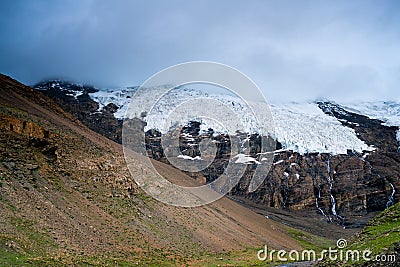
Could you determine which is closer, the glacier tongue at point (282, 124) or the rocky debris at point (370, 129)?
the glacier tongue at point (282, 124)

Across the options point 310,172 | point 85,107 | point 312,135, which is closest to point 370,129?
point 312,135

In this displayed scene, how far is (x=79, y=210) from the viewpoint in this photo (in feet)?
109

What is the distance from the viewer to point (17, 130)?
3741cm

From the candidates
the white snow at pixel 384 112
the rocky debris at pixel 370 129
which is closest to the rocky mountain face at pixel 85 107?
the rocky debris at pixel 370 129

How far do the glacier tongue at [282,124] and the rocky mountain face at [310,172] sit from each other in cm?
326

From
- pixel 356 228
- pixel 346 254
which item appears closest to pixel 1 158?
pixel 346 254

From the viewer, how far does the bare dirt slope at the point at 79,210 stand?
1058 inches

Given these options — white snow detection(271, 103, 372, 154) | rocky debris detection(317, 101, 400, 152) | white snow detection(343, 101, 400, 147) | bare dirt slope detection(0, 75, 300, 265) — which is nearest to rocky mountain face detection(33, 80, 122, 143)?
white snow detection(271, 103, 372, 154)

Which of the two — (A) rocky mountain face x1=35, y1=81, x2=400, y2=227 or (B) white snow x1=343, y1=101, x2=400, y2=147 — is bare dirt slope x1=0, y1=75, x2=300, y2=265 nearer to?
(A) rocky mountain face x1=35, y1=81, x2=400, y2=227

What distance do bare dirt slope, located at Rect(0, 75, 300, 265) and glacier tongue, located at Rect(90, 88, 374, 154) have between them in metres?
82.1

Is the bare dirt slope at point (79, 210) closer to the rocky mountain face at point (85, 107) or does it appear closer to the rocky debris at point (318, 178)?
the rocky debris at point (318, 178)

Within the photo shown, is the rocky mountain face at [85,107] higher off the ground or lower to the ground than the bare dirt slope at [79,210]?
higher

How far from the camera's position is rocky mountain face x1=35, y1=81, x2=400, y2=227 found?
345 ft

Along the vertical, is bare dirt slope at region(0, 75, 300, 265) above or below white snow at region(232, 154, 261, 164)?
below
